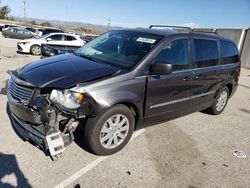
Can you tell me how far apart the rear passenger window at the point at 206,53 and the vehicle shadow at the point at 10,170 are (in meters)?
3.52

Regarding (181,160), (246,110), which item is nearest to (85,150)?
(181,160)

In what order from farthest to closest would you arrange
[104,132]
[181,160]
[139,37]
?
[139,37] < [181,160] < [104,132]

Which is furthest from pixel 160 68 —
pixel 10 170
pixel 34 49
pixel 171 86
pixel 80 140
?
pixel 34 49

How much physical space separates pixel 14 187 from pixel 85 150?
3.98ft

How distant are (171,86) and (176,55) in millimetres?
567

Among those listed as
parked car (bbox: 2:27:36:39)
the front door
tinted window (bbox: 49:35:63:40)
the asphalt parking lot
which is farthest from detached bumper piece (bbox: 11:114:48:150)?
parked car (bbox: 2:27:36:39)

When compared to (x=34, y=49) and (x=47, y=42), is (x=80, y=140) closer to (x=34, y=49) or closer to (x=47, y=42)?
(x=34, y=49)

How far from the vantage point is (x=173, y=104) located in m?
4.83

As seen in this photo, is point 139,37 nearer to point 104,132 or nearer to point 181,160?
point 104,132

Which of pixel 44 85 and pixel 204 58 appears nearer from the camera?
pixel 44 85

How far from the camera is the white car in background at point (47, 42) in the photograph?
15.9 metres

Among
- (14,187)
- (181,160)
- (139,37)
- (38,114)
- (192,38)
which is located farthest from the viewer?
(192,38)

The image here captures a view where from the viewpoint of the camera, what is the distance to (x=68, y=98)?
355 centimetres

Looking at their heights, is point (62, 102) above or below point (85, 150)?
above
